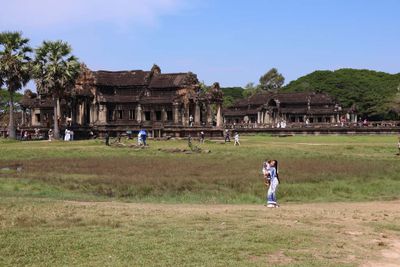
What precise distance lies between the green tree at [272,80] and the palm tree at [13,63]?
10691 cm

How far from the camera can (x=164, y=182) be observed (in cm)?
2505

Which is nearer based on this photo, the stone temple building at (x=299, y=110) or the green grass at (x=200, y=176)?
the green grass at (x=200, y=176)

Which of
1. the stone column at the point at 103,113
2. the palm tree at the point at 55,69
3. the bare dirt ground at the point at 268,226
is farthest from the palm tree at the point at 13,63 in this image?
the bare dirt ground at the point at 268,226

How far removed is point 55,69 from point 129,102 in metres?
19.6

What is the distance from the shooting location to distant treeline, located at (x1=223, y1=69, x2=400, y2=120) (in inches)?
4539

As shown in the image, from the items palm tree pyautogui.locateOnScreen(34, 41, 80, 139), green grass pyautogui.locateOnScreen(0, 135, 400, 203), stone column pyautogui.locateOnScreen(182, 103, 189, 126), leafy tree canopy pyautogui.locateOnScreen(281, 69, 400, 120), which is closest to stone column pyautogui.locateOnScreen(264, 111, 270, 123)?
leafy tree canopy pyautogui.locateOnScreen(281, 69, 400, 120)

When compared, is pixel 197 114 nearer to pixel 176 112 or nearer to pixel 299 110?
pixel 176 112

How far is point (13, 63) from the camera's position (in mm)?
59625

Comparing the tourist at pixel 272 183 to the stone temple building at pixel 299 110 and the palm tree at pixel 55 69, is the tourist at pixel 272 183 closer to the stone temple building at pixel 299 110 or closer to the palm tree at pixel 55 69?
the palm tree at pixel 55 69

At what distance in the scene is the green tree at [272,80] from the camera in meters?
161

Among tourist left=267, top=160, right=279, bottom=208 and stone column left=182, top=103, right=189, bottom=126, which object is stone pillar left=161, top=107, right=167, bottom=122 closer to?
stone column left=182, top=103, right=189, bottom=126

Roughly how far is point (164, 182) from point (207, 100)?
49.7 meters

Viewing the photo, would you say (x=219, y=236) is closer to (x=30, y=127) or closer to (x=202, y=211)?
(x=202, y=211)

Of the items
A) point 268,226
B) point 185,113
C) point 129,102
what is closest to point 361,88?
point 185,113
